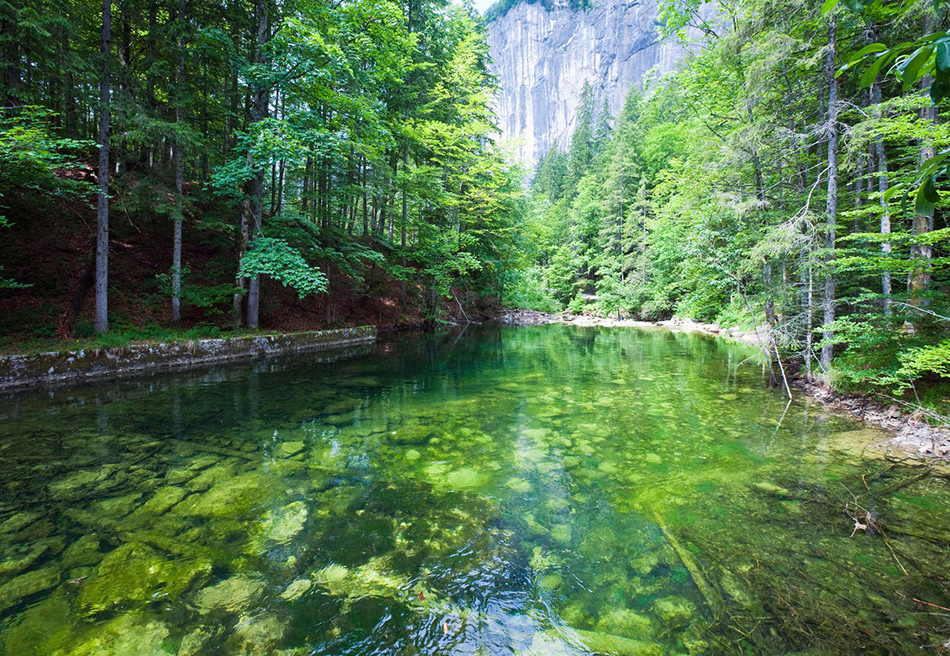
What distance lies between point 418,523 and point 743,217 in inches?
398

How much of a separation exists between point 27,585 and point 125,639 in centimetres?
107

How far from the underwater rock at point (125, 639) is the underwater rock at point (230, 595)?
0.23m

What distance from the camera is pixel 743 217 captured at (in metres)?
9.51

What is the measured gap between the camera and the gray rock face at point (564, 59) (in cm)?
7712

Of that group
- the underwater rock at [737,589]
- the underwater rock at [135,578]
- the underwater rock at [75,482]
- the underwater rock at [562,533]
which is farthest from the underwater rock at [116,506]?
the underwater rock at [737,589]

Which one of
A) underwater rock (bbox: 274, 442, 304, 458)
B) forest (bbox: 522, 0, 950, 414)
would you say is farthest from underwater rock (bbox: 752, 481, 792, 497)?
underwater rock (bbox: 274, 442, 304, 458)

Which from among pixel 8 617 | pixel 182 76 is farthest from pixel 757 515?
pixel 182 76

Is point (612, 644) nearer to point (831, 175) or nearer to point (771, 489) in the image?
point (771, 489)

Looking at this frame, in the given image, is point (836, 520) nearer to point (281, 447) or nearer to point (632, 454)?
point (632, 454)

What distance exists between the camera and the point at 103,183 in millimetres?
9047

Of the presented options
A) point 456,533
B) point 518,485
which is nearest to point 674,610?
point 456,533

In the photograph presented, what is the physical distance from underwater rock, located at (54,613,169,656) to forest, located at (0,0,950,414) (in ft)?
23.5

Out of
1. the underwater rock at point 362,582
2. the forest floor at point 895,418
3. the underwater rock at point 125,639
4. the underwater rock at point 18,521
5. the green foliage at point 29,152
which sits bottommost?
the underwater rock at point 125,639

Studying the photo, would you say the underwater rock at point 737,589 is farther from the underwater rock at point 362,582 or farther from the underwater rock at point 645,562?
the underwater rock at point 362,582
